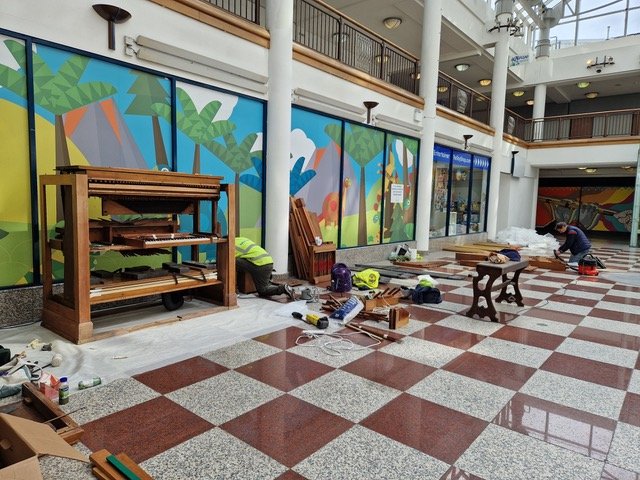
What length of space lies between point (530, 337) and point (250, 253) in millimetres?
3192

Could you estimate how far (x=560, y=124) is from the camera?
1770 centimetres

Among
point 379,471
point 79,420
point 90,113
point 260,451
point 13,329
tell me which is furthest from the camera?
point 90,113

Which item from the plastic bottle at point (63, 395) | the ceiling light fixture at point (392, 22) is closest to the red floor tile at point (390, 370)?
the plastic bottle at point (63, 395)

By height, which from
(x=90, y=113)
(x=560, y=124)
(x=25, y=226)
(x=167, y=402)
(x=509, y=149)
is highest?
(x=560, y=124)

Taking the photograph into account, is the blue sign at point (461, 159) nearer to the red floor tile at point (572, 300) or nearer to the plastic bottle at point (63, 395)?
the red floor tile at point (572, 300)

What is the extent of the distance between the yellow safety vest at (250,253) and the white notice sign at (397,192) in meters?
4.75

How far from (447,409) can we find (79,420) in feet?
6.91

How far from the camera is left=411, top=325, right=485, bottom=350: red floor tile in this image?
12.9ft

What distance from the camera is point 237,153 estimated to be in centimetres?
598

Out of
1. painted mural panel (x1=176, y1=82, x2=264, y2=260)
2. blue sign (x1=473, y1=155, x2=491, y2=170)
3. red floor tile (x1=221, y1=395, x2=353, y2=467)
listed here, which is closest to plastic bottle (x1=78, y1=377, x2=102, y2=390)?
red floor tile (x1=221, y1=395, x2=353, y2=467)

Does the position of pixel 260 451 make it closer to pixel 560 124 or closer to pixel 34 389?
pixel 34 389

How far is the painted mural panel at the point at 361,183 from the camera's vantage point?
8.07 m

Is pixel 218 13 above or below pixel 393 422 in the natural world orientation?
above

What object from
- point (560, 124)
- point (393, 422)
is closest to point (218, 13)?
point (393, 422)
